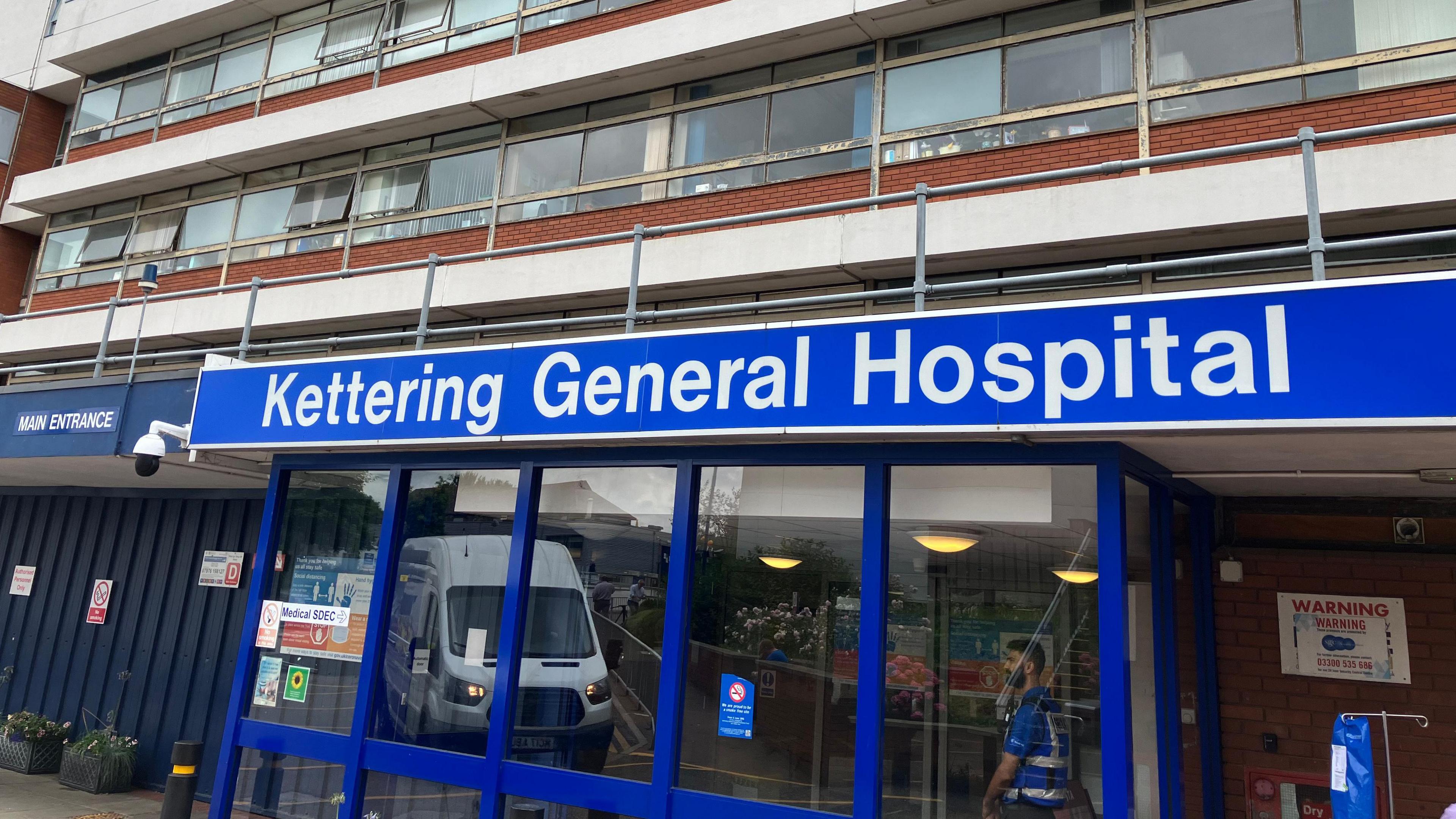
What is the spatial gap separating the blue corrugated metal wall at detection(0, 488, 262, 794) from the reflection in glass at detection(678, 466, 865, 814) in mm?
7254

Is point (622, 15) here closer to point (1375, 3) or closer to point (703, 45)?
point (703, 45)

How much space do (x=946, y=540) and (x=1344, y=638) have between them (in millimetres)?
3637

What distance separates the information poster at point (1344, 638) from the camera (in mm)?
7199

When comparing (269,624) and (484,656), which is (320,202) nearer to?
(269,624)

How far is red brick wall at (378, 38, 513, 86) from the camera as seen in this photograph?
15844 millimetres

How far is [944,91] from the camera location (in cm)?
1215

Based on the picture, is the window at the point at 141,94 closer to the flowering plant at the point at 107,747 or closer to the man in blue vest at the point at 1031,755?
the flowering plant at the point at 107,747

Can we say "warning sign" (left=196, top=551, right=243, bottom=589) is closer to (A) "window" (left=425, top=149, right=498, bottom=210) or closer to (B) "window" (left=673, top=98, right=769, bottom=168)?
(A) "window" (left=425, top=149, right=498, bottom=210)

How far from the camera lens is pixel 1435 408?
448cm

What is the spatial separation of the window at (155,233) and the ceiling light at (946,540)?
18.4 m

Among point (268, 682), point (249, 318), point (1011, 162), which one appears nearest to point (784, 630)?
point (268, 682)

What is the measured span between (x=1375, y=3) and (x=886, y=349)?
26.5 feet

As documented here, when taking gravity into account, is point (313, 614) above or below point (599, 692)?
above

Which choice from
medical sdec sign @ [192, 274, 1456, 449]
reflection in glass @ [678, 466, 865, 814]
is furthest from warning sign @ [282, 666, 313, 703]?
reflection in glass @ [678, 466, 865, 814]
